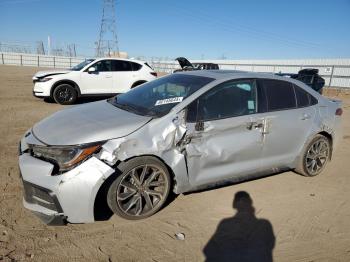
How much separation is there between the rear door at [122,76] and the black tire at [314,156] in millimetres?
7965

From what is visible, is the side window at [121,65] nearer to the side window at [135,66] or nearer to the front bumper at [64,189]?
the side window at [135,66]

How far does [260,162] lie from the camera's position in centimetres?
443

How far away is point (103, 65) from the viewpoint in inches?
458

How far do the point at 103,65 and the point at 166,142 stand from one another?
8.74m

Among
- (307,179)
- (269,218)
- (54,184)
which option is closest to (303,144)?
(307,179)

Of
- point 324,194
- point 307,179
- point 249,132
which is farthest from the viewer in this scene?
point 307,179

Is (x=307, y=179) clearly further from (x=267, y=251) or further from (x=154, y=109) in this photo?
(x=154, y=109)

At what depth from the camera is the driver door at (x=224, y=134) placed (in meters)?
3.83

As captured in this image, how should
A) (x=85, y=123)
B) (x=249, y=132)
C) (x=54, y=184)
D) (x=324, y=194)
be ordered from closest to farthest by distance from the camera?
1. (x=54, y=184)
2. (x=85, y=123)
3. (x=249, y=132)
4. (x=324, y=194)

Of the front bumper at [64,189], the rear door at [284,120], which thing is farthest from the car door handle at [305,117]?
the front bumper at [64,189]

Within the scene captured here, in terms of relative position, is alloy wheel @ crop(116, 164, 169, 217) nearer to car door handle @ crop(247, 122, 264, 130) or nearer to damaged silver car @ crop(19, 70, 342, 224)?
damaged silver car @ crop(19, 70, 342, 224)

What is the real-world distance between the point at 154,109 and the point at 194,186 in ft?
3.40

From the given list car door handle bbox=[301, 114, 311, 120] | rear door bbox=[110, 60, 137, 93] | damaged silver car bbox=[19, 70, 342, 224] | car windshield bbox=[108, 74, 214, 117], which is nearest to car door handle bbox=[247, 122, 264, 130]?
damaged silver car bbox=[19, 70, 342, 224]

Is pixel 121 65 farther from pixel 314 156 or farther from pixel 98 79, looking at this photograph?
pixel 314 156
